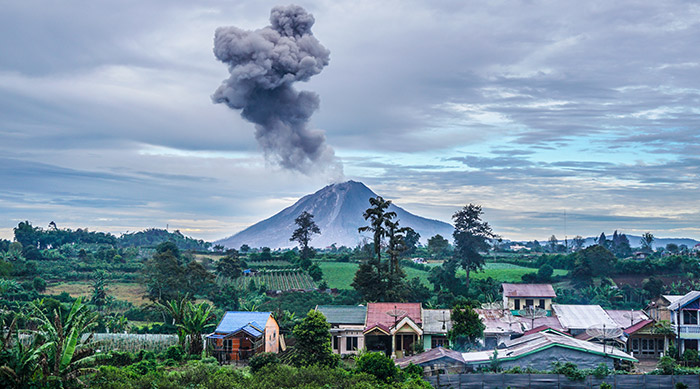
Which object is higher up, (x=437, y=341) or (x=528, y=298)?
(x=528, y=298)

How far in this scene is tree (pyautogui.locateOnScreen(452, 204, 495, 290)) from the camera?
236 feet

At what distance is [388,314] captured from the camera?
42.4 meters

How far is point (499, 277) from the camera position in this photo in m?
80.7

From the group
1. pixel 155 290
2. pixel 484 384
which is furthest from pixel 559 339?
pixel 155 290

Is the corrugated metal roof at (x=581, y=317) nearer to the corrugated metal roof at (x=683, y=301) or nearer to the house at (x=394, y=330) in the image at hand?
the corrugated metal roof at (x=683, y=301)

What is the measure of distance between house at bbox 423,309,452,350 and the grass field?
38158 millimetres

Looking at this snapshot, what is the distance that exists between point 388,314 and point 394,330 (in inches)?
80.3

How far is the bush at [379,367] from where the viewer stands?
30.4 meters

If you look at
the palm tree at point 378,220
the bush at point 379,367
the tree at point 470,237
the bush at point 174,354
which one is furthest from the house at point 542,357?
the tree at point 470,237

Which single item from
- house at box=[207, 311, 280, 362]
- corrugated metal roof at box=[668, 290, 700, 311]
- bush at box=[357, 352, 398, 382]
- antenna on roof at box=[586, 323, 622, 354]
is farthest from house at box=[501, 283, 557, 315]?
bush at box=[357, 352, 398, 382]

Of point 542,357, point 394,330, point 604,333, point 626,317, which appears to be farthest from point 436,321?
point 626,317

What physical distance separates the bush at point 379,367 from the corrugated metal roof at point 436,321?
10127mm

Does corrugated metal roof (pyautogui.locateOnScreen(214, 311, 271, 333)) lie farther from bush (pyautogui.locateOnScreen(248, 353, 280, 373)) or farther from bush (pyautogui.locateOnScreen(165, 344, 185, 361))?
bush (pyautogui.locateOnScreen(248, 353, 280, 373))

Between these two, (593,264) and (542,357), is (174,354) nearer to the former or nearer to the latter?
(542,357)
